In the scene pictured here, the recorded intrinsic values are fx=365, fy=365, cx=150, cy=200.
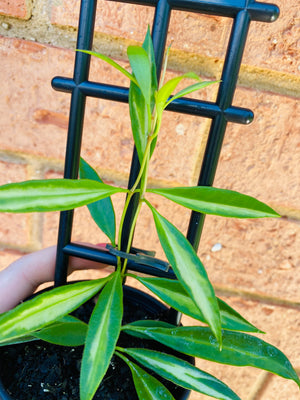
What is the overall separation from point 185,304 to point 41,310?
0.36ft

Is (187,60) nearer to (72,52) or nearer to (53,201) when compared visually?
(72,52)

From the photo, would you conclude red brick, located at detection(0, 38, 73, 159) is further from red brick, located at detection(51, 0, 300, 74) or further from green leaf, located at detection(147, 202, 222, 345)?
green leaf, located at detection(147, 202, 222, 345)

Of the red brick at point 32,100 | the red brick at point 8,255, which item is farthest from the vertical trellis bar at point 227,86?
the red brick at point 8,255

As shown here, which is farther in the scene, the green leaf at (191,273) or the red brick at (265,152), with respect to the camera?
the red brick at (265,152)

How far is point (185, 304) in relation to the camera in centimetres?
29

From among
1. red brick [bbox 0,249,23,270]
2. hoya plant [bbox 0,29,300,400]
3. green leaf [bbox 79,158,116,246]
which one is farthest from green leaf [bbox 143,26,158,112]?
red brick [bbox 0,249,23,270]

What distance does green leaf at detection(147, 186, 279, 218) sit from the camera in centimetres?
24

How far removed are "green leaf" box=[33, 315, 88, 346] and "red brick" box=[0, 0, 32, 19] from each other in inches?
13.1

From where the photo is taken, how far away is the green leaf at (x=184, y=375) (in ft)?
0.89

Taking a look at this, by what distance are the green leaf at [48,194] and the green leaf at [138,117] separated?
0.05 metres

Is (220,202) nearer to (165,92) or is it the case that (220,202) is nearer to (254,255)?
(165,92)

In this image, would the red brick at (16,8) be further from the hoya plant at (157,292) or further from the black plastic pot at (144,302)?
the black plastic pot at (144,302)

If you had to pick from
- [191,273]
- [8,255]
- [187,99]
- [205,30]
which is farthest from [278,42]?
[8,255]

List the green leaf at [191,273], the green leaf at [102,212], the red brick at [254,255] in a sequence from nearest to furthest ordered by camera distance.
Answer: the green leaf at [191,273] → the green leaf at [102,212] → the red brick at [254,255]
